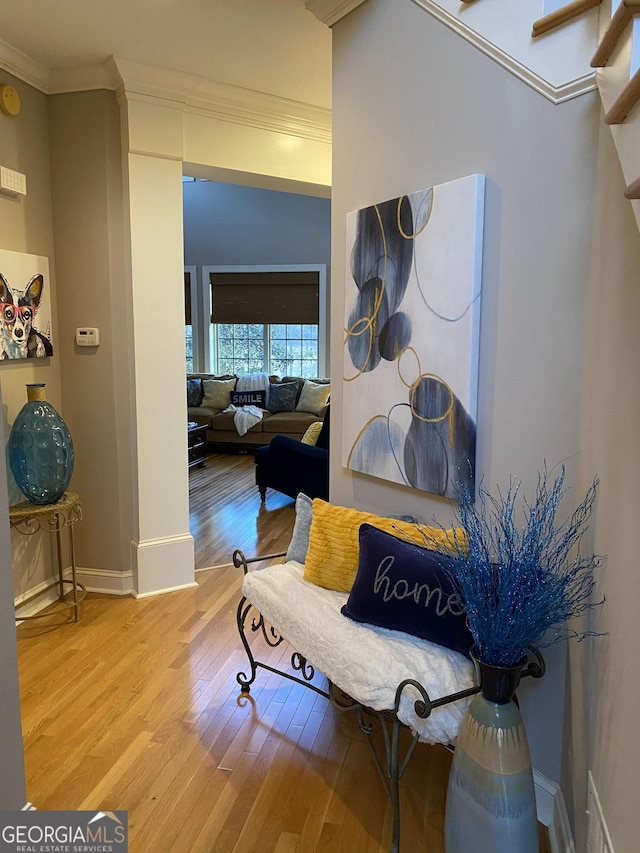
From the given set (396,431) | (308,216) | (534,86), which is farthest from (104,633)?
(308,216)

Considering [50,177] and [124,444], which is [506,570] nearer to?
[124,444]

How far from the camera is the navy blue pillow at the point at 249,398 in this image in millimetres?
7832

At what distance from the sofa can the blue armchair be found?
1.98m

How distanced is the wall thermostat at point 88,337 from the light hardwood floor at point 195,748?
53.7 inches

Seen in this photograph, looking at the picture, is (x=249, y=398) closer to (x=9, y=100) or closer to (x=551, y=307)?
(x=9, y=100)

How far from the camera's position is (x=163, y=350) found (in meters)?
3.37

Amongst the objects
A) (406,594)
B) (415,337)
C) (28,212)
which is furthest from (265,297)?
(406,594)

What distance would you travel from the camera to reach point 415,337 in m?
2.15

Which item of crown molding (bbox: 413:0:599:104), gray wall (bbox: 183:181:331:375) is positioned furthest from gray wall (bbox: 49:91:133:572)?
gray wall (bbox: 183:181:331:375)

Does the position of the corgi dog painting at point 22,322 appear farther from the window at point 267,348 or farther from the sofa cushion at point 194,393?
the window at point 267,348

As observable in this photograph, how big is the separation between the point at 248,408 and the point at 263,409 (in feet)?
1.02

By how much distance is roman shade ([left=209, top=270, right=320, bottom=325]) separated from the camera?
827 centimetres

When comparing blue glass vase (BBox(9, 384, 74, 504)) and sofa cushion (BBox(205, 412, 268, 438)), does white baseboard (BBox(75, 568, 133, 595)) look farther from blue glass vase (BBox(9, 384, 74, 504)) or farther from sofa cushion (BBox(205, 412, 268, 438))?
sofa cushion (BBox(205, 412, 268, 438))

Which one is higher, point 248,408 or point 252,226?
point 252,226
